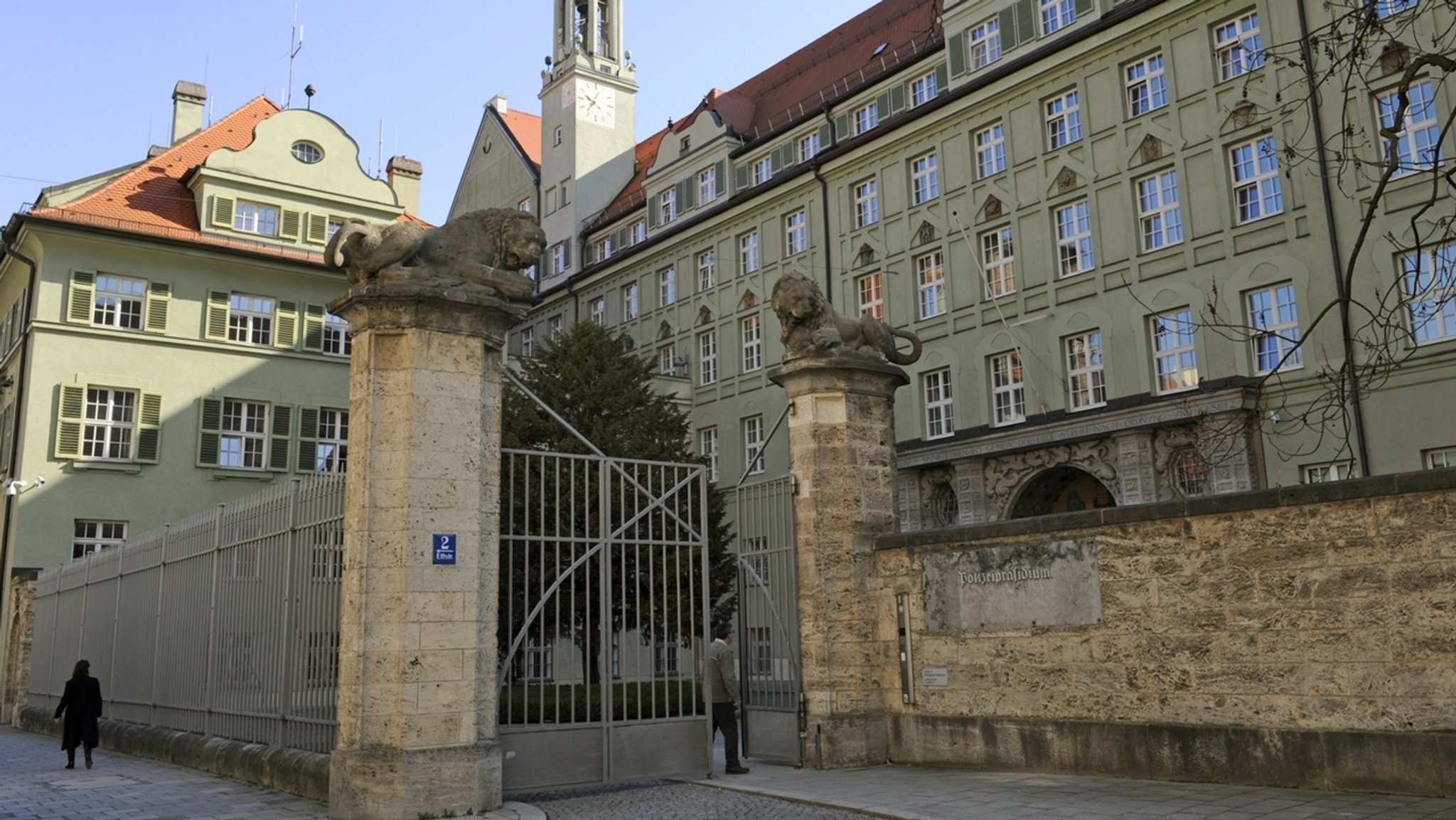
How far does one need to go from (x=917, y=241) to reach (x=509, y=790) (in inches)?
964

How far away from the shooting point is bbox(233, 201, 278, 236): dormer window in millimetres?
35875

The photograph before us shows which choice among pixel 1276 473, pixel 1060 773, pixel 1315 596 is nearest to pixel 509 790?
pixel 1060 773

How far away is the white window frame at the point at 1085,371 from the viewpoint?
2792cm

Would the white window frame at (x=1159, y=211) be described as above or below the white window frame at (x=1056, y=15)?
below

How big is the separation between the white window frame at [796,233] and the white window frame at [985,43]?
703cm

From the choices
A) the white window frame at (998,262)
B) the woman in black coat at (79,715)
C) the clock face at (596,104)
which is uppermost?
the clock face at (596,104)

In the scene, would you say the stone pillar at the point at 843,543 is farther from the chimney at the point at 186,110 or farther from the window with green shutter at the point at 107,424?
the chimney at the point at 186,110

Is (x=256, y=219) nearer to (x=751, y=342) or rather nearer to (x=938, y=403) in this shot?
(x=751, y=342)

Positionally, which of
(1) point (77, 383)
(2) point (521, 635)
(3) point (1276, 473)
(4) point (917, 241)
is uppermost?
(4) point (917, 241)

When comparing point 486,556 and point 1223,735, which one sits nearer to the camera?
point 1223,735

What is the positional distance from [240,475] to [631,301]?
15550 millimetres

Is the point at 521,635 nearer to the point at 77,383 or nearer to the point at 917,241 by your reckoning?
the point at 917,241

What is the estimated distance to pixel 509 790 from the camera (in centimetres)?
1048

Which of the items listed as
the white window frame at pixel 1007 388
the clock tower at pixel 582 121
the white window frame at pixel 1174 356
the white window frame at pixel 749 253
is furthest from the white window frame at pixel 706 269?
the white window frame at pixel 1174 356
